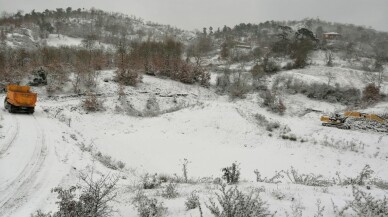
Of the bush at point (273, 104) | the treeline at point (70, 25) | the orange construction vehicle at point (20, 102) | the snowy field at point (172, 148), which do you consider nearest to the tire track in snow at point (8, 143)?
the snowy field at point (172, 148)

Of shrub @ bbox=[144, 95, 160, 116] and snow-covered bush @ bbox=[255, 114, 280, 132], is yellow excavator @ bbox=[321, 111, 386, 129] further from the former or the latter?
shrub @ bbox=[144, 95, 160, 116]

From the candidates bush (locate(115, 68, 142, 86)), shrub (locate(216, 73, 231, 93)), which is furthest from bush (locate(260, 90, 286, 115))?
bush (locate(115, 68, 142, 86))

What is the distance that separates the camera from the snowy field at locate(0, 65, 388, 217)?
25.2 ft

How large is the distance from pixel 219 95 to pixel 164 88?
6935mm

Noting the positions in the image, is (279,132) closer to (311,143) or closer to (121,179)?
(311,143)

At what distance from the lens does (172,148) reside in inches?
754

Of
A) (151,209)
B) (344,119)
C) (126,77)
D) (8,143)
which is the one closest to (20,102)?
(8,143)

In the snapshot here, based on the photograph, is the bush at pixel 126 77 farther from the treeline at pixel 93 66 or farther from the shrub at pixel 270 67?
the shrub at pixel 270 67

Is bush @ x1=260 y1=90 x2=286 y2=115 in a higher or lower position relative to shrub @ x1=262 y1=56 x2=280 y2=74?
lower

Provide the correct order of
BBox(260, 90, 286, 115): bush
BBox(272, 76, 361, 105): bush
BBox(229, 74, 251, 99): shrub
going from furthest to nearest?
BBox(272, 76, 361, 105): bush, BBox(229, 74, 251, 99): shrub, BBox(260, 90, 286, 115): bush

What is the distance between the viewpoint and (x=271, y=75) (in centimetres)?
4397

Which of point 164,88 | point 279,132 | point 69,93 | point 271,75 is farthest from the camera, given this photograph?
point 271,75

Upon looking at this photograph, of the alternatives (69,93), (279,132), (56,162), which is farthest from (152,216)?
(69,93)

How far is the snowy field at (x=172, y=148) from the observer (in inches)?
303
